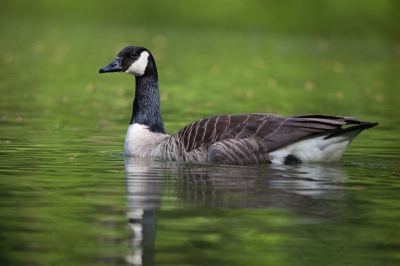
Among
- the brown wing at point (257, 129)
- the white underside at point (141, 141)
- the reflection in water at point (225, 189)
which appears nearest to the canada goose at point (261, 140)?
the brown wing at point (257, 129)

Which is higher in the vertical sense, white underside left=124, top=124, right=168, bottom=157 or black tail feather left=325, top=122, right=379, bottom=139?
black tail feather left=325, top=122, right=379, bottom=139

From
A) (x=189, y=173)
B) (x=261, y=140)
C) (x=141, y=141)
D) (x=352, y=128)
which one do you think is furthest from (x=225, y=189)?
(x=141, y=141)

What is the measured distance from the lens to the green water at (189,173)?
6645 mm

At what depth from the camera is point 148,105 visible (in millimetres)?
12812

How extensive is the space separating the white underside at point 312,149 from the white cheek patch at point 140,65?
2.94m

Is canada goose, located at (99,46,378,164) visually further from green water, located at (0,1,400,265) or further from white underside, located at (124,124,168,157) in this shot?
white underside, located at (124,124,168,157)

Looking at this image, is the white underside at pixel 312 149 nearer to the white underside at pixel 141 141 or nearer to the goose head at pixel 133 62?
the white underside at pixel 141 141

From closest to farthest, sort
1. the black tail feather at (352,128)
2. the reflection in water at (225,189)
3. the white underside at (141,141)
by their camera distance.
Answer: the reflection in water at (225,189)
the black tail feather at (352,128)
the white underside at (141,141)

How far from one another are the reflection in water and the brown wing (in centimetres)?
35

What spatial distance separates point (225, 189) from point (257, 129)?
2.09m

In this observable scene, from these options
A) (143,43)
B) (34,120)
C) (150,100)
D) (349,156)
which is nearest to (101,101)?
(34,120)

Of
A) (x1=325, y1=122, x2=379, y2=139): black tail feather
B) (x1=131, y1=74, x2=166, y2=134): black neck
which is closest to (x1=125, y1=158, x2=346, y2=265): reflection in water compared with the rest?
(x1=325, y1=122, x2=379, y2=139): black tail feather

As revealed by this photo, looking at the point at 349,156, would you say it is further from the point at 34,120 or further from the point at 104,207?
the point at 34,120

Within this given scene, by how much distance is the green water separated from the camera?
6645mm
